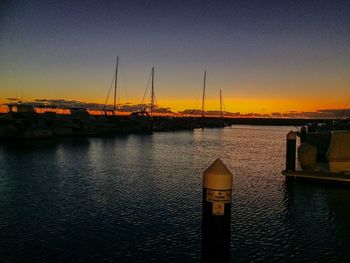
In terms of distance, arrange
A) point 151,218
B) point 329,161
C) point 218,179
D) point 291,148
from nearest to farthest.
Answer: point 218,179 → point 151,218 → point 329,161 → point 291,148

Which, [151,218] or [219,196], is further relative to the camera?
[151,218]

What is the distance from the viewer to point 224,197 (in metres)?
5.24

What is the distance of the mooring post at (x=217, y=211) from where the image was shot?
5238 millimetres

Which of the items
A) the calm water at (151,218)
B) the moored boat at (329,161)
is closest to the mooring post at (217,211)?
the calm water at (151,218)

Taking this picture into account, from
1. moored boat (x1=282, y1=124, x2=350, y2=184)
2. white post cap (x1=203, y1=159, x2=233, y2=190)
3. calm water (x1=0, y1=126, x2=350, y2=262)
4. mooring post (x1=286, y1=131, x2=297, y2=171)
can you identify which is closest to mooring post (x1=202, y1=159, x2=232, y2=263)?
white post cap (x1=203, y1=159, x2=233, y2=190)

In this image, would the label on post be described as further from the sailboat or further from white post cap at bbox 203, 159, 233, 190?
the sailboat

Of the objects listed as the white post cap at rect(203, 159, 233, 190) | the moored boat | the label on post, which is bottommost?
the moored boat

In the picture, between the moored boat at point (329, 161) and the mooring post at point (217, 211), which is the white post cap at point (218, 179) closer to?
the mooring post at point (217, 211)

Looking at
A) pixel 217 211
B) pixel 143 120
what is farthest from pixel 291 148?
pixel 143 120

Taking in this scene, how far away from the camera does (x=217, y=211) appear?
17.3ft

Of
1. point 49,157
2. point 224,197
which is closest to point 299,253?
point 224,197

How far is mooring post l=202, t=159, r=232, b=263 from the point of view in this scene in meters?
5.24

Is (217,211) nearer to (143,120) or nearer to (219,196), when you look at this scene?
(219,196)

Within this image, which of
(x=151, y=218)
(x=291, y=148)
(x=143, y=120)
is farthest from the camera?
(x=143, y=120)
